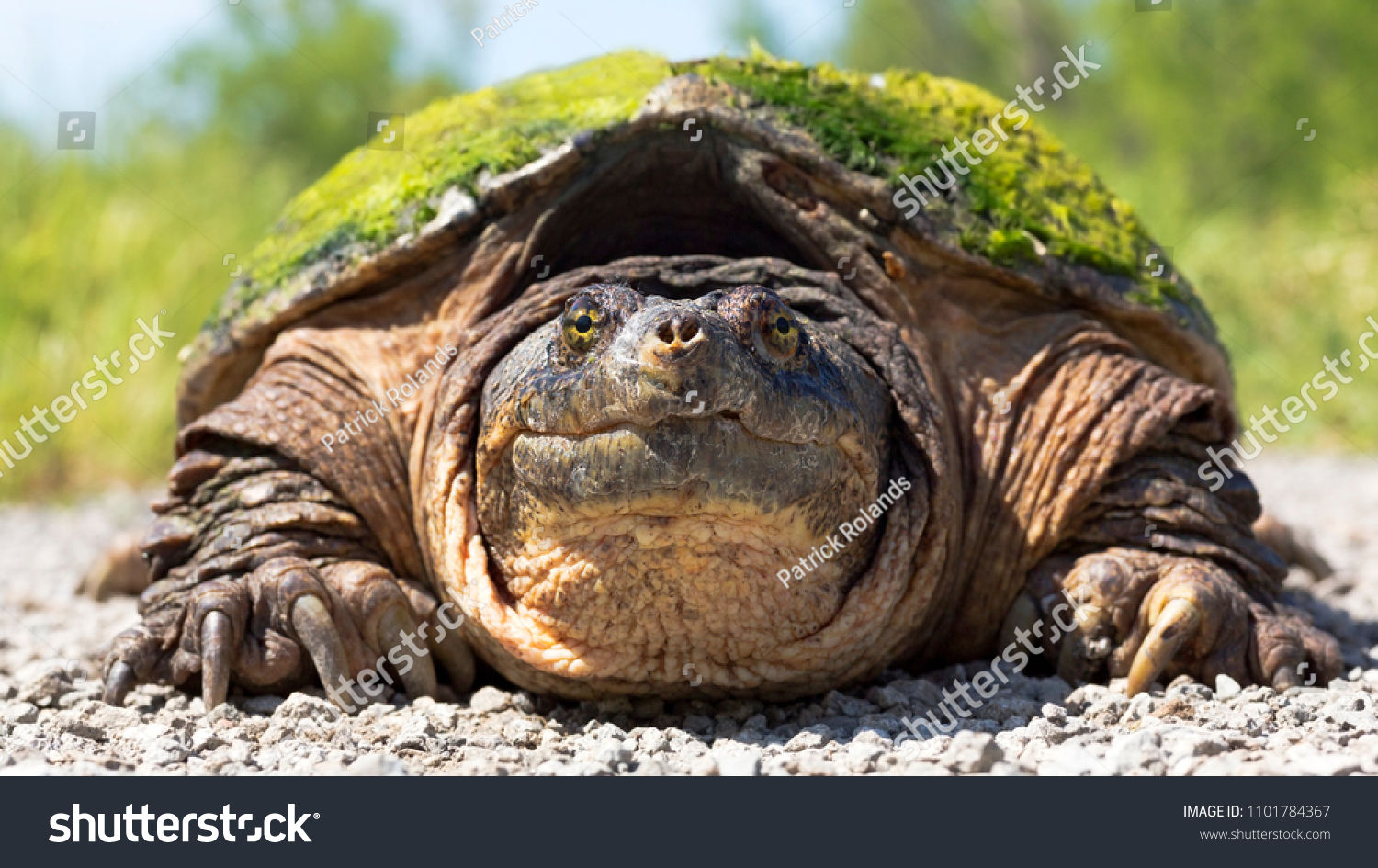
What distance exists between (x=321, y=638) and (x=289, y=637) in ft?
0.34

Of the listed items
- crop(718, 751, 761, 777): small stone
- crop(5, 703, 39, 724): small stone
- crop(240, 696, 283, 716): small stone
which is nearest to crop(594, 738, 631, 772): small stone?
crop(718, 751, 761, 777): small stone

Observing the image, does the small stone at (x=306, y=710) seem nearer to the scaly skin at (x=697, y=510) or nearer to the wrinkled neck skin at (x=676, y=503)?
the scaly skin at (x=697, y=510)

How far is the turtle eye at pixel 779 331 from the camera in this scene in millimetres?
2689

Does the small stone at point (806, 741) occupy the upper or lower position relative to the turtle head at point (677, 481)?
lower

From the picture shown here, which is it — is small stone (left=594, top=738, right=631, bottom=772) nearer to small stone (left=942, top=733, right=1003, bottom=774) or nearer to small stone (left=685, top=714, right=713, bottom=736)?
small stone (left=685, top=714, right=713, bottom=736)

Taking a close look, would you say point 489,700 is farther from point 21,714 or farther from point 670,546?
point 21,714

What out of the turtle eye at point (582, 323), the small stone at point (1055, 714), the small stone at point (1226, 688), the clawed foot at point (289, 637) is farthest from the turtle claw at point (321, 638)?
the small stone at point (1226, 688)

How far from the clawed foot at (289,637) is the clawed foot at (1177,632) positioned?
1.60m

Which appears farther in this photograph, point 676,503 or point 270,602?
point 270,602

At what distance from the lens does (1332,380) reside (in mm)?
9523

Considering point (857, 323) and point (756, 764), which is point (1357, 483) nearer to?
point (857, 323)

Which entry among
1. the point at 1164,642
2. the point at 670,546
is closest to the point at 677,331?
the point at 670,546

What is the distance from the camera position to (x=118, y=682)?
304 cm
